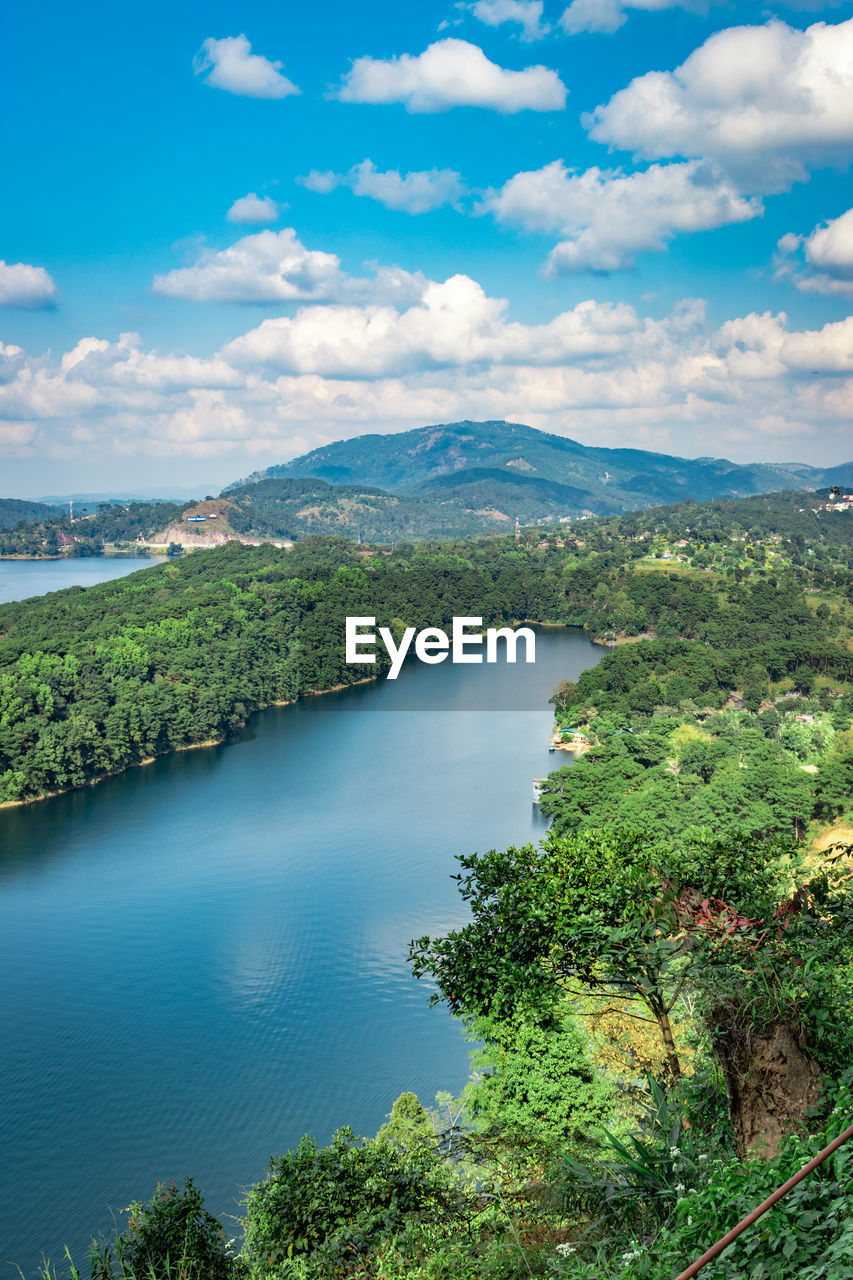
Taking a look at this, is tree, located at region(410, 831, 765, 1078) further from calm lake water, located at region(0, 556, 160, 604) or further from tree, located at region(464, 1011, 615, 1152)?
calm lake water, located at region(0, 556, 160, 604)

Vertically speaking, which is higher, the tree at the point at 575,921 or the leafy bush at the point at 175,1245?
the tree at the point at 575,921

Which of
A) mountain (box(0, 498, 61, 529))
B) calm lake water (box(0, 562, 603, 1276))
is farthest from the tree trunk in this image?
mountain (box(0, 498, 61, 529))

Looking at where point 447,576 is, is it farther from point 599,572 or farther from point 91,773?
point 91,773

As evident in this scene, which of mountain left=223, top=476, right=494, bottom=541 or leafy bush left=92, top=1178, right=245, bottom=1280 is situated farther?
mountain left=223, top=476, right=494, bottom=541

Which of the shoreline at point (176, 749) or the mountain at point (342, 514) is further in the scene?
the mountain at point (342, 514)

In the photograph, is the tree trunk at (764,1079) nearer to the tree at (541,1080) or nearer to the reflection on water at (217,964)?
the tree at (541,1080)

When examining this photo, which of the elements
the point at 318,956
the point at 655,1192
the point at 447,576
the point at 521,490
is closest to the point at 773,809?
the point at 318,956

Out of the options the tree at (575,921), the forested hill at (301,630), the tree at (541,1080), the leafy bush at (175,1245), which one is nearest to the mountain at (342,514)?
the forested hill at (301,630)
